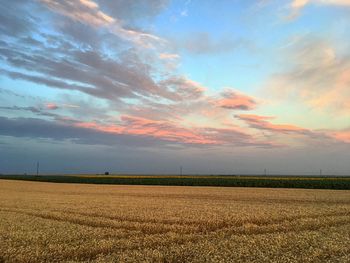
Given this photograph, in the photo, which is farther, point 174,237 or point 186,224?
point 186,224

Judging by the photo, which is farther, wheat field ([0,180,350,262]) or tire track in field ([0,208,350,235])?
tire track in field ([0,208,350,235])

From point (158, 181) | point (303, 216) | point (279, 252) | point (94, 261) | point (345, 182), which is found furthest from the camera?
point (158, 181)

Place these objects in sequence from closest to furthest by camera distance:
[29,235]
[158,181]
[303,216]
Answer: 1. [29,235]
2. [303,216]
3. [158,181]

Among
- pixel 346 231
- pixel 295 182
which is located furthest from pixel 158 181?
pixel 346 231

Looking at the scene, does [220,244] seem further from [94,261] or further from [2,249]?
[2,249]

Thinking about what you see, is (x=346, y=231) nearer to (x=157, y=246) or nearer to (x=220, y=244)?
(x=220, y=244)

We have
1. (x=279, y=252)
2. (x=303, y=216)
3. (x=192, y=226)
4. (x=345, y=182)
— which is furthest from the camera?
(x=345, y=182)

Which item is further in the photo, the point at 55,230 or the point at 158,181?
the point at 158,181

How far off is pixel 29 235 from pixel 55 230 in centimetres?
161

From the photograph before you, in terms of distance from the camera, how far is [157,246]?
1538 cm

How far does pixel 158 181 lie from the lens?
86188mm

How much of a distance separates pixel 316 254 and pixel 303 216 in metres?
11.3

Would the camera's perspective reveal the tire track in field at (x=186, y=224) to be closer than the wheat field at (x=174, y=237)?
No

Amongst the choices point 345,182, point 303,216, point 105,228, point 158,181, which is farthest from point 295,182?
point 105,228
